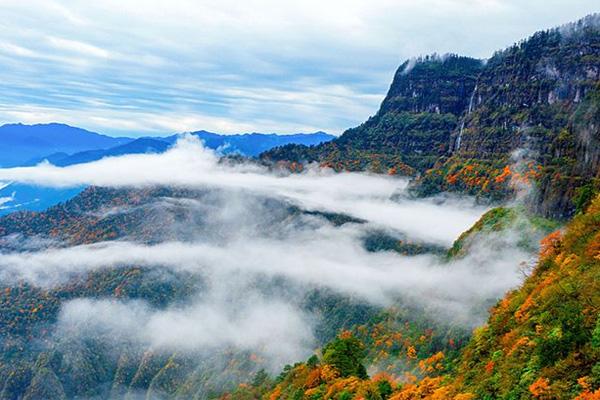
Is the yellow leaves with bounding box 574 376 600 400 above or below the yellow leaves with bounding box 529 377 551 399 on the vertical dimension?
above

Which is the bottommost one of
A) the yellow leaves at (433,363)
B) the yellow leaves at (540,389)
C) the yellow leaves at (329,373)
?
the yellow leaves at (433,363)

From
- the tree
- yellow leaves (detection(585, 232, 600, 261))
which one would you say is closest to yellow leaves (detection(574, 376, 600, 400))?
yellow leaves (detection(585, 232, 600, 261))

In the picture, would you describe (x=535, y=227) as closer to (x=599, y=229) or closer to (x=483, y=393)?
(x=599, y=229)

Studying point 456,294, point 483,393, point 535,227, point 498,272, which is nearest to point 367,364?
point 456,294

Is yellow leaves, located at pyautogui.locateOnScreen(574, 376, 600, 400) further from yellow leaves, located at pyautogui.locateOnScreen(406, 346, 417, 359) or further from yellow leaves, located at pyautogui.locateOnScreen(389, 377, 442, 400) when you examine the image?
yellow leaves, located at pyautogui.locateOnScreen(406, 346, 417, 359)

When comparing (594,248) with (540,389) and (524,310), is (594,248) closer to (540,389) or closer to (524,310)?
(524,310)

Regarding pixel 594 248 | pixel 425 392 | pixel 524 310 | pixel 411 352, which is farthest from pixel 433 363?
pixel 594 248

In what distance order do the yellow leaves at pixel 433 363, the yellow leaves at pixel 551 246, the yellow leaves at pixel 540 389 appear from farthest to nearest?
1. the yellow leaves at pixel 433 363
2. the yellow leaves at pixel 551 246
3. the yellow leaves at pixel 540 389

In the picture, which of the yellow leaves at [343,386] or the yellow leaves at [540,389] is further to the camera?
the yellow leaves at [343,386]

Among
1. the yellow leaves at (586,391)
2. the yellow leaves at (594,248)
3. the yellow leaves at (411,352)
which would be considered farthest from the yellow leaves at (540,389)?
the yellow leaves at (411,352)

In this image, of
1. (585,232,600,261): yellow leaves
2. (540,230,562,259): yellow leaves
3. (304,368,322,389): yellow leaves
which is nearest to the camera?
(585,232,600,261): yellow leaves

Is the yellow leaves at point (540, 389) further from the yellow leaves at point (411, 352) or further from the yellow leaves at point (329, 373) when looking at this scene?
the yellow leaves at point (411, 352)
